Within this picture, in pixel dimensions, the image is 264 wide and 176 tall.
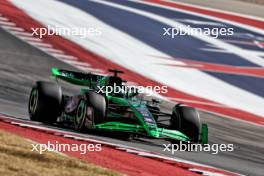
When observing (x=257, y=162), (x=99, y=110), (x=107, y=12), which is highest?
(x=107, y=12)

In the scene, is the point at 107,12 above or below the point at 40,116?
above

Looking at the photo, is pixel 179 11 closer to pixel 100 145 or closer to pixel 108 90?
pixel 108 90

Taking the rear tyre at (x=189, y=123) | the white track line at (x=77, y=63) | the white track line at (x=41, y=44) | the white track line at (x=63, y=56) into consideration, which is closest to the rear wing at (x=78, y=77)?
the rear tyre at (x=189, y=123)

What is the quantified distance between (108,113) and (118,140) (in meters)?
0.54

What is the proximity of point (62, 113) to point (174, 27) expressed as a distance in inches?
610

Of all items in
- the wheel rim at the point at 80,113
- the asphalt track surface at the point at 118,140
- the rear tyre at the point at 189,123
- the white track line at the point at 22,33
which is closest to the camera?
the asphalt track surface at the point at 118,140

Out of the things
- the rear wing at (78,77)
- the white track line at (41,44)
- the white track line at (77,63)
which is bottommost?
the white track line at (77,63)

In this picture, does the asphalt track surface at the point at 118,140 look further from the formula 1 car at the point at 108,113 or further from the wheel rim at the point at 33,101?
the wheel rim at the point at 33,101

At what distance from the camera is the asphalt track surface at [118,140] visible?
13680 millimetres

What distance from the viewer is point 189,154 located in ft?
45.4

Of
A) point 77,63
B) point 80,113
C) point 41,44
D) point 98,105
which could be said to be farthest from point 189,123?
point 41,44

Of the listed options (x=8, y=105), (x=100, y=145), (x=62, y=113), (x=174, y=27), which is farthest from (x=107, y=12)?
(x=100, y=145)

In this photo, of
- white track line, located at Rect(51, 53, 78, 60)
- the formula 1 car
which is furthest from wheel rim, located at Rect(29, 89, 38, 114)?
white track line, located at Rect(51, 53, 78, 60)

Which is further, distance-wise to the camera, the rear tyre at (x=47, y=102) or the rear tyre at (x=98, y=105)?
the rear tyre at (x=47, y=102)
